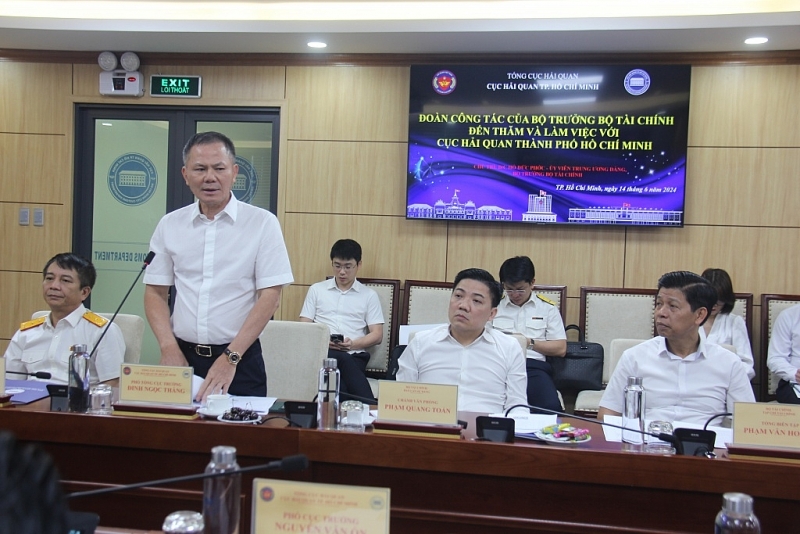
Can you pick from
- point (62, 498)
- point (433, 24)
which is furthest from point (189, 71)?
point (62, 498)

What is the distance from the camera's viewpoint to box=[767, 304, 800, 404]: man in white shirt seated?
12.8ft

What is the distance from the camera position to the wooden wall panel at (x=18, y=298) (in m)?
5.07

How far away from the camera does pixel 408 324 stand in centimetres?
453

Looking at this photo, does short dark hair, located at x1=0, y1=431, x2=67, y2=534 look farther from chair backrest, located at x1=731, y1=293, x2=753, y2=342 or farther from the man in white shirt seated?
chair backrest, located at x1=731, y1=293, x2=753, y2=342

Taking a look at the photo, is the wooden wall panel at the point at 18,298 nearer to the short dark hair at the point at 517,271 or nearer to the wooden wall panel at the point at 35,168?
the wooden wall panel at the point at 35,168

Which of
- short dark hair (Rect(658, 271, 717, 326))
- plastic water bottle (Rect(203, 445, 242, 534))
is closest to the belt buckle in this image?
plastic water bottle (Rect(203, 445, 242, 534))

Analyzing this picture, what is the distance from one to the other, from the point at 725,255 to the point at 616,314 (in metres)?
0.83

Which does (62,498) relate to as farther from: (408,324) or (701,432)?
(408,324)

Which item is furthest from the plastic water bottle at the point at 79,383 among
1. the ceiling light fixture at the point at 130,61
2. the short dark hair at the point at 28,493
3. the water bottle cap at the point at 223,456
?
the ceiling light fixture at the point at 130,61

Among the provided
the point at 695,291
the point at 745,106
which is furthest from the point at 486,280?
the point at 745,106

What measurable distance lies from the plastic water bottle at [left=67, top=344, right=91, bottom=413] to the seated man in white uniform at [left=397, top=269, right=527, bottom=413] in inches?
47.8

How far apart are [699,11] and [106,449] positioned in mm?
3877

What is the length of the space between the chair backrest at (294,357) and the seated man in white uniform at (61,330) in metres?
0.60

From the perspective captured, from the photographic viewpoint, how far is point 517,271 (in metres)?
4.21
